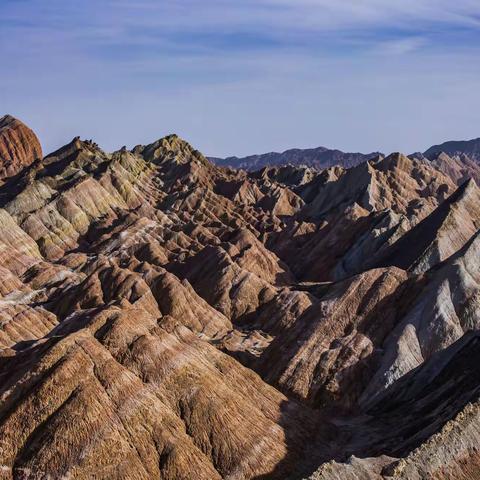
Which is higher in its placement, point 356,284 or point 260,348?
point 356,284

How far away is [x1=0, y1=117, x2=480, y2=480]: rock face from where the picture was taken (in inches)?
1652

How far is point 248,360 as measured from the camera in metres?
67.1

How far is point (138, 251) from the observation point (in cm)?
13638

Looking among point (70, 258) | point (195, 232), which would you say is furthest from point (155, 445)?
point (195, 232)

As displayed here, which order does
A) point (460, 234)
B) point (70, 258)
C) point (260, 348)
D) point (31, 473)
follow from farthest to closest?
point (70, 258) < point (460, 234) < point (260, 348) < point (31, 473)

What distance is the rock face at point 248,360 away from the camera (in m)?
42.0

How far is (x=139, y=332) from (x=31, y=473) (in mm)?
12578

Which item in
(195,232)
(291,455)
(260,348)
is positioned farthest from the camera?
(195,232)

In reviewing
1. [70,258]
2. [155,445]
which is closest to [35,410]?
[155,445]

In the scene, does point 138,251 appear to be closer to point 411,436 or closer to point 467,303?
point 467,303

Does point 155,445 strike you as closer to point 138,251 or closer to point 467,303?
point 467,303

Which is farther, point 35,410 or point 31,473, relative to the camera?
point 35,410

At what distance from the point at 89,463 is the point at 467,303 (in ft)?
137

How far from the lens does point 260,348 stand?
264 feet
